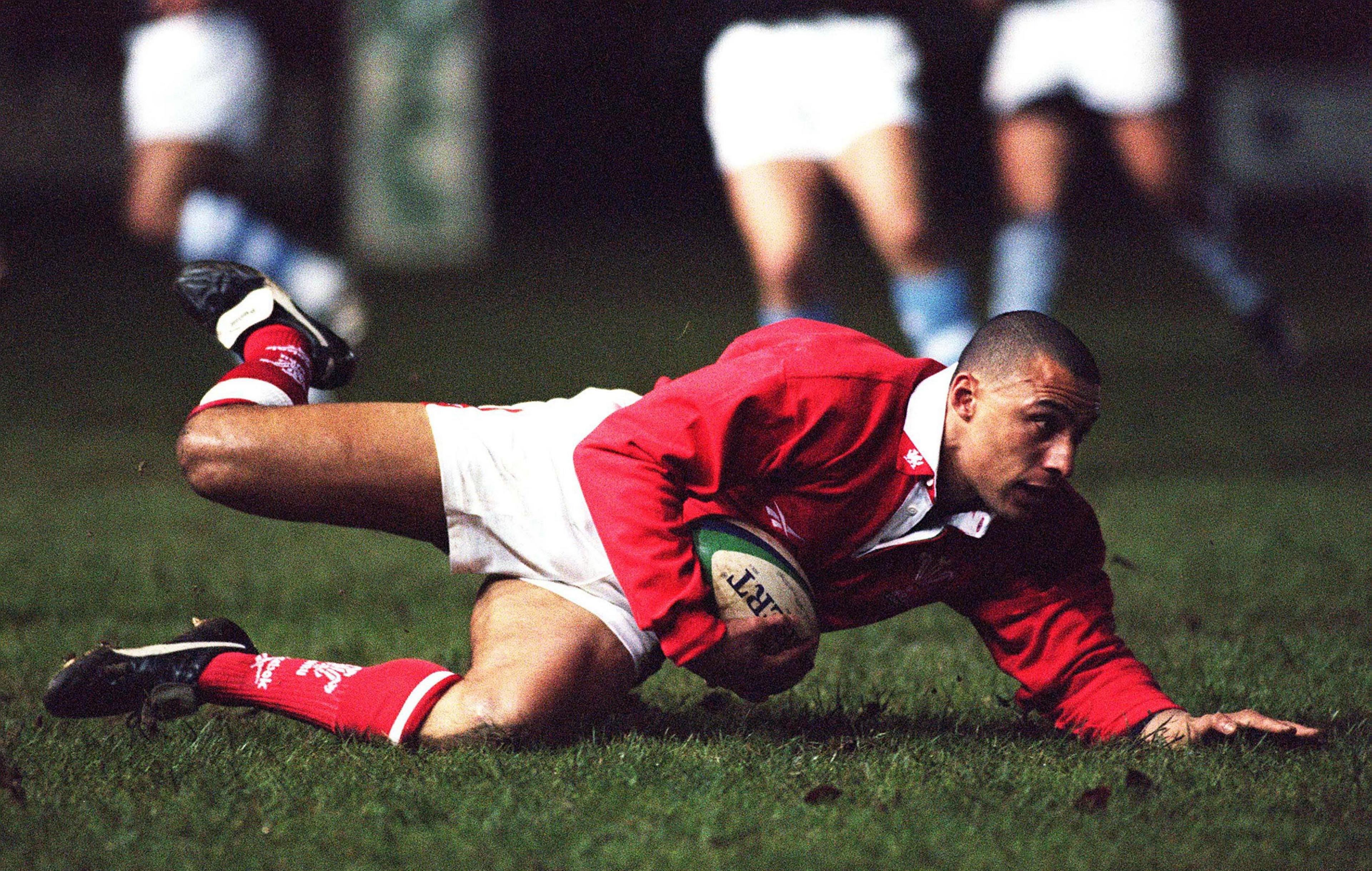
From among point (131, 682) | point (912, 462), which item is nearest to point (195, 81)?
point (131, 682)

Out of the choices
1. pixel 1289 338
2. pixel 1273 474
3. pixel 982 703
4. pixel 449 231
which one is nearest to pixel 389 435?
pixel 982 703

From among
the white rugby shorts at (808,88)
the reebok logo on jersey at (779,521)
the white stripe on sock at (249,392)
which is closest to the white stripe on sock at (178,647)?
the white stripe on sock at (249,392)

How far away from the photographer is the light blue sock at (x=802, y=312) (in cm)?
570

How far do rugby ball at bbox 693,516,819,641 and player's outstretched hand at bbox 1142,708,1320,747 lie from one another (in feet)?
2.45

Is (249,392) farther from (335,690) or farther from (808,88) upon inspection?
(808,88)

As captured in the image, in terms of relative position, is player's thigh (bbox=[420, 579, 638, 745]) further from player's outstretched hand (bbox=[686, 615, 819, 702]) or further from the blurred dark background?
the blurred dark background

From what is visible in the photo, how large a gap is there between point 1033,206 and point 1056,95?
1.65 ft

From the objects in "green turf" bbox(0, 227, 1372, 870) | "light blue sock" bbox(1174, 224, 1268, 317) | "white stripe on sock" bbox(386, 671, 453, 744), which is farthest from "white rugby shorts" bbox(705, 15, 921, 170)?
"light blue sock" bbox(1174, 224, 1268, 317)

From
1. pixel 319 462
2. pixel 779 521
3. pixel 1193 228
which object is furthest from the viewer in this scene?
A: pixel 1193 228

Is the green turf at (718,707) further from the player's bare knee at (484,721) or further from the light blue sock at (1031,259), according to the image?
the light blue sock at (1031,259)

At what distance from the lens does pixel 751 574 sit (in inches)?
141

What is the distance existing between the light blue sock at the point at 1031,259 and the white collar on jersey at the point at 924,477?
387cm

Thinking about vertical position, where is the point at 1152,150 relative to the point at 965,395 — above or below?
above

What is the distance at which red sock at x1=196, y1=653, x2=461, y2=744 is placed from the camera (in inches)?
143
